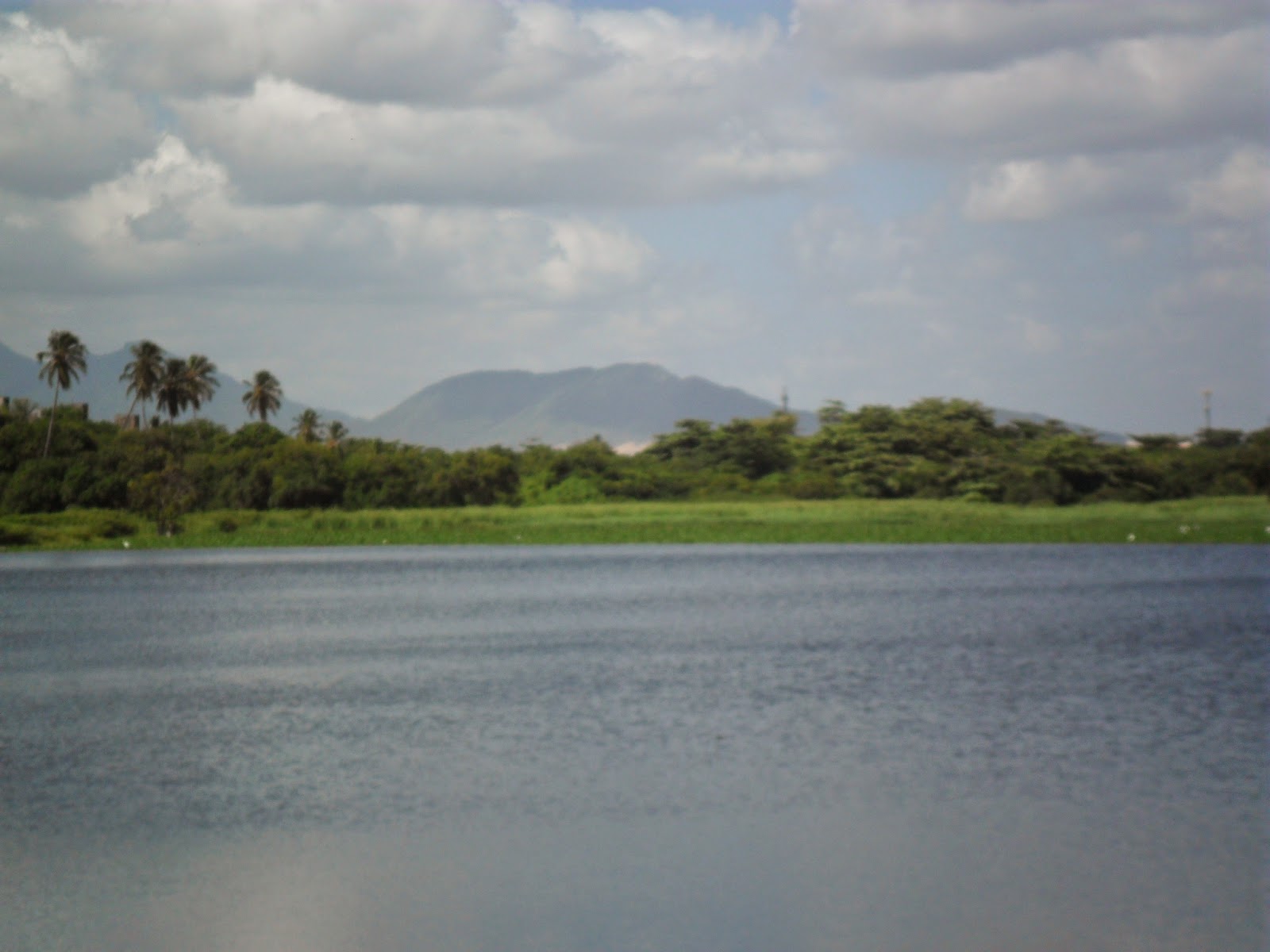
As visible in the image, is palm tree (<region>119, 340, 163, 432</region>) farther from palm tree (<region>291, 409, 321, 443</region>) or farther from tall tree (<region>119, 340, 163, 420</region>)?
palm tree (<region>291, 409, 321, 443</region>)

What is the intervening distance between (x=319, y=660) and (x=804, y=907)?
778 inches

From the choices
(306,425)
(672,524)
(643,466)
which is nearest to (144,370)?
(306,425)

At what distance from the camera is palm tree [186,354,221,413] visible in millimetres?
102125

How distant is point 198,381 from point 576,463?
28.4 metres

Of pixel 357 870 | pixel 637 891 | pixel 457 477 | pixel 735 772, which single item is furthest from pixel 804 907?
pixel 457 477

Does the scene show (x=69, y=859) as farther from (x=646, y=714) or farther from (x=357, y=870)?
(x=646, y=714)

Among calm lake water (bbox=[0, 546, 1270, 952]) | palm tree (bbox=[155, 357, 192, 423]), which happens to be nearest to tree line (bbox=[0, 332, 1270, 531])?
palm tree (bbox=[155, 357, 192, 423])

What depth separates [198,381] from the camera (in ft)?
340

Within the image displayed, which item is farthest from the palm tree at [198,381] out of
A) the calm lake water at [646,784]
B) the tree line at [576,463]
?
the calm lake water at [646,784]

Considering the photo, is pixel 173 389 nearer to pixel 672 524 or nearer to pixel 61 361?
pixel 61 361

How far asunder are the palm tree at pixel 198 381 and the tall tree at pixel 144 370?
213 centimetres

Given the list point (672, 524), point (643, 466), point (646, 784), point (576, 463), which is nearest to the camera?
point (646, 784)

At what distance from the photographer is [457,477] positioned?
9831cm

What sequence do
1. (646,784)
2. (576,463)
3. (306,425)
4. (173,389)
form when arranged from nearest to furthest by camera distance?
1. (646,784)
2. (173,389)
3. (576,463)
4. (306,425)
